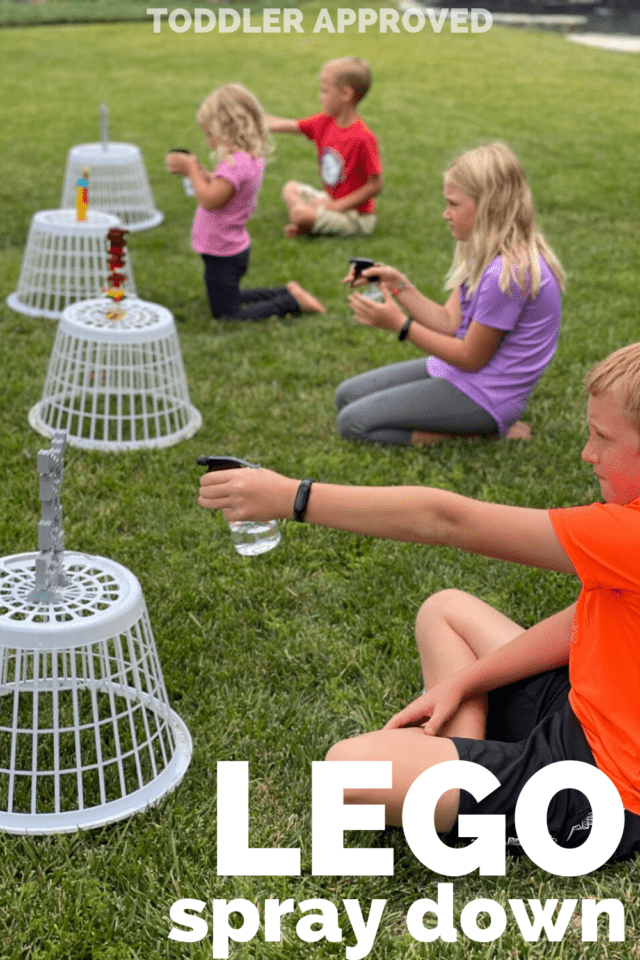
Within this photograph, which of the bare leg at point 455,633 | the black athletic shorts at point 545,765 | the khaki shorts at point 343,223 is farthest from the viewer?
the khaki shorts at point 343,223

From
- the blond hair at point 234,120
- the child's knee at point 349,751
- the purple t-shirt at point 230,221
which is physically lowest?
the child's knee at point 349,751

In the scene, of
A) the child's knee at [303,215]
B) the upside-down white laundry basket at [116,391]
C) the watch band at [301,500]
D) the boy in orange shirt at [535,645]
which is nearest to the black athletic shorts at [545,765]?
the boy in orange shirt at [535,645]

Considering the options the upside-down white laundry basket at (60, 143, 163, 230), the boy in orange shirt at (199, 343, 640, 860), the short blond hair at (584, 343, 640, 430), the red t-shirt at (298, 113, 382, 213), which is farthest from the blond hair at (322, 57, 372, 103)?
the short blond hair at (584, 343, 640, 430)

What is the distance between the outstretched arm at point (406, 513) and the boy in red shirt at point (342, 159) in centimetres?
513

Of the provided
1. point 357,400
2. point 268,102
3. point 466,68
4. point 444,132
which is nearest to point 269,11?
point 466,68

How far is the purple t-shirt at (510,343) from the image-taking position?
3.86 metres

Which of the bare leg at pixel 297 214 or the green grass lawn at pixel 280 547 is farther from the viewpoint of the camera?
the bare leg at pixel 297 214

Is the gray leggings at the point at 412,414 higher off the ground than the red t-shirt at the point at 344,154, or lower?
lower

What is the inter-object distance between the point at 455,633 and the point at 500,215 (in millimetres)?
1830

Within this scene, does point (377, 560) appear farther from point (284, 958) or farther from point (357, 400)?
point (284, 958)

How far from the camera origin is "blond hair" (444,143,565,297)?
12.4 ft

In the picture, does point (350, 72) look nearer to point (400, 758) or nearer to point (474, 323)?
point (474, 323)

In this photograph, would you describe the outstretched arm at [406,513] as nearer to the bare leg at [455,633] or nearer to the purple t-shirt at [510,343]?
the bare leg at [455,633]

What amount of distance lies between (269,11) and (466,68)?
8.41 metres
